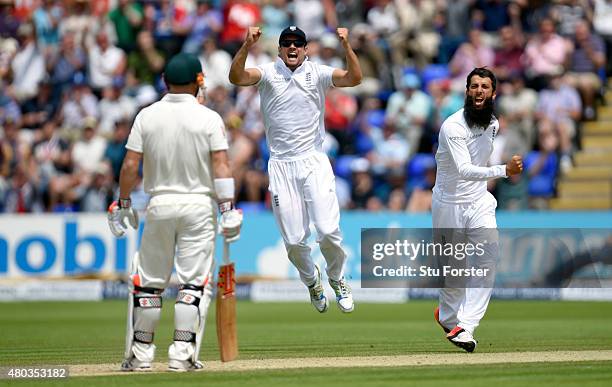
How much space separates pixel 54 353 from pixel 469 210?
13.0 feet

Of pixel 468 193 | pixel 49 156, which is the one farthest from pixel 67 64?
pixel 468 193

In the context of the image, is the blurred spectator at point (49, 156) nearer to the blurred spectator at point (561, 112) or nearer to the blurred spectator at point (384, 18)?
the blurred spectator at point (384, 18)

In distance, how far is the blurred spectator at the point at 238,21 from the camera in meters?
23.8

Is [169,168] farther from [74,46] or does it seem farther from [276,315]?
[74,46]

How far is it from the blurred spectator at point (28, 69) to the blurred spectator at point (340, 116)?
5.87 metres

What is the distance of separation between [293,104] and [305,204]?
95 centimetres

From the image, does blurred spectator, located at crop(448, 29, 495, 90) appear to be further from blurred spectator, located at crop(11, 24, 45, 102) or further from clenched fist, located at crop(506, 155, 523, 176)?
clenched fist, located at crop(506, 155, 523, 176)

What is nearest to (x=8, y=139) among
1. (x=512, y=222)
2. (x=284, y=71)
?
(x=512, y=222)

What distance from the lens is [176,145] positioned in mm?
9406

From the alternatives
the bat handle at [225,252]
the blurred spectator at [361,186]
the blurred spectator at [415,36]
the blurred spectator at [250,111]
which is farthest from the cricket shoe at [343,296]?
the blurred spectator at [415,36]

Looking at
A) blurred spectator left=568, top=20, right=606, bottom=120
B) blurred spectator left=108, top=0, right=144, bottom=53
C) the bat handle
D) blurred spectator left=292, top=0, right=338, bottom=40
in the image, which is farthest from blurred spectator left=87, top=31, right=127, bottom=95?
the bat handle

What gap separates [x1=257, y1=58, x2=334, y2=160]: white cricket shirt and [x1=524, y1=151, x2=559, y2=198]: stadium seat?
974 centimetres

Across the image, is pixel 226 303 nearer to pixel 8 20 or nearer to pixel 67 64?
pixel 67 64

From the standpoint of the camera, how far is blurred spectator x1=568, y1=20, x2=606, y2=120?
22500 mm
